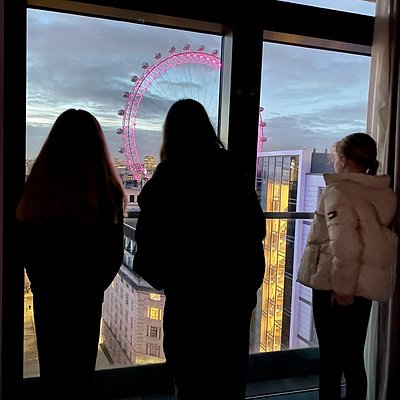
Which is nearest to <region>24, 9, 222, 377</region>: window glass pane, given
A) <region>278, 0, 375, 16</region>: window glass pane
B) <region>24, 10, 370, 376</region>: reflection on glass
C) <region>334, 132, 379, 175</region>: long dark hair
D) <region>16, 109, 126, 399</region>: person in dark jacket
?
<region>24, 10, 370, 376</region>: reflection on glass

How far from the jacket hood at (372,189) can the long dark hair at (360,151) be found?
70 millimetres

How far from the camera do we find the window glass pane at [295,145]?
2.38 m

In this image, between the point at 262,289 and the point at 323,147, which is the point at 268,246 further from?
the point at 323,147

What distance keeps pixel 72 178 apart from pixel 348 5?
1726 mm

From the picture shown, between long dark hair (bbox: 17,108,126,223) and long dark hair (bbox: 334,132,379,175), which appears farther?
long dark hair (bbox: 334,132,379,175)

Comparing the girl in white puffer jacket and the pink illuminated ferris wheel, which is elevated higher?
the pink illuminated ferris wheel

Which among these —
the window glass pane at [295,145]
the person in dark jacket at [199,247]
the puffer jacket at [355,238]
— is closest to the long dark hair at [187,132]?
the person in dark jacket at [199,247]

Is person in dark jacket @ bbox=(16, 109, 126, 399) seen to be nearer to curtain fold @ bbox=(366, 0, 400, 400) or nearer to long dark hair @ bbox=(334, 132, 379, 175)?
long dark hair @ bbox=(334, 132, 379, 175)

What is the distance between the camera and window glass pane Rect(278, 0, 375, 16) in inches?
89.0

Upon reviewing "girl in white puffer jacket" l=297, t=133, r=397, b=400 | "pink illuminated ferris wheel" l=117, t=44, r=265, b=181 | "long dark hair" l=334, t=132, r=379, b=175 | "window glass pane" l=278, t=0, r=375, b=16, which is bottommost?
"girl in white puffer jacket" l=297, t=133, r=397, b=400

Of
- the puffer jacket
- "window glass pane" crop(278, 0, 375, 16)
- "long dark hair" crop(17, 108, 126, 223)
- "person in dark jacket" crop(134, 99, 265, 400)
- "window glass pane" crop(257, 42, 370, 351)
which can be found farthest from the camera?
"window glass pane" crop(257, 42, 370, 351)

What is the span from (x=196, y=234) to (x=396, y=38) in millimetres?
1568

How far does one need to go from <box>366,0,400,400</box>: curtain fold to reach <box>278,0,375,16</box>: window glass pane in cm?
14

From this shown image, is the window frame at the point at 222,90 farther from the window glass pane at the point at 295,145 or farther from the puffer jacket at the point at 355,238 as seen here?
the puffer jacket at the point at 355,238
